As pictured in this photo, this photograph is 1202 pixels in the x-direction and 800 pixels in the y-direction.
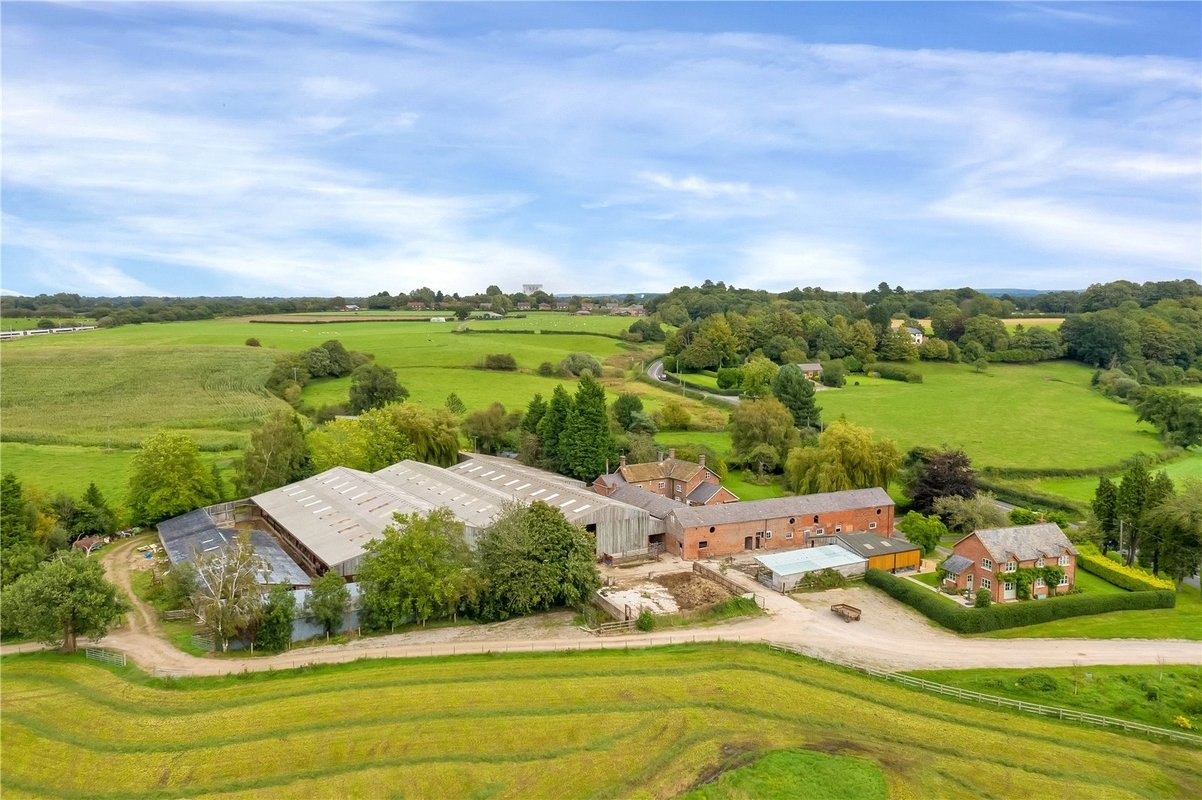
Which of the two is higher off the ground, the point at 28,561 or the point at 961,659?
the point at 28,561

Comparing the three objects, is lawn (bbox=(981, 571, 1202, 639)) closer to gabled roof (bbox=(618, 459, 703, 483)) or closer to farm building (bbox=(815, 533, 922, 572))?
farm building (bbox=(815, 533, 922, 572))

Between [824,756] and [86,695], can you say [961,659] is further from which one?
[86,695]

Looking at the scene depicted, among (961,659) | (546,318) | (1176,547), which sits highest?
(546,318)

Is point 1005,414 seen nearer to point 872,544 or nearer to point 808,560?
point 872,544

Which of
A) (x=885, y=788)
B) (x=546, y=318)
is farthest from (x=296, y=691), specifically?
(x=546, y=318)

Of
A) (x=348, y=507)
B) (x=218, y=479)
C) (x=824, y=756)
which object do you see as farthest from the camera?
(x=218, y=479)

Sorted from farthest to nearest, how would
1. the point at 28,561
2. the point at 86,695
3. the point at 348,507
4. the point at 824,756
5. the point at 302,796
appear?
the point at 348,507 → the point at 28,561 → the point at 86,695 → the point at 824,756 → the point at 302,796
